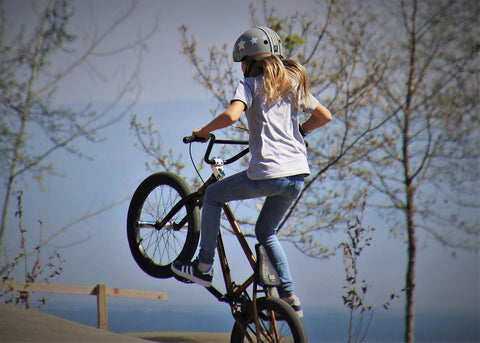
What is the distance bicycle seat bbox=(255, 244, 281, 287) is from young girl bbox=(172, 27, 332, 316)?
3.8 inches

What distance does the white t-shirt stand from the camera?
9.40ft

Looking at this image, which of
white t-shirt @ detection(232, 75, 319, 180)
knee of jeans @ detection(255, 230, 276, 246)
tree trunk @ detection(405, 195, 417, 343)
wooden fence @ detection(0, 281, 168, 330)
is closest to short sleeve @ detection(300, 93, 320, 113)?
white t-shirt @ detection(232, 75, 319, 180)

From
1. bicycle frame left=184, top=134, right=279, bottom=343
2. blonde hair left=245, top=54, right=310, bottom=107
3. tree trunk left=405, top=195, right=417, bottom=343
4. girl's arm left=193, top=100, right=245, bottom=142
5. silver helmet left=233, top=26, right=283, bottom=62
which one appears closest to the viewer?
girl's arm left=193, top=100, right=245, bottom=142

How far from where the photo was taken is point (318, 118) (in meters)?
3.31

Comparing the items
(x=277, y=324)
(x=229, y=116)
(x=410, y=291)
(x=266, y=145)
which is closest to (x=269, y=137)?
(x=266, y=145)

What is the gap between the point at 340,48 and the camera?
22.2ft

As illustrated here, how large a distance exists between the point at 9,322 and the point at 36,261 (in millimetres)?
2376

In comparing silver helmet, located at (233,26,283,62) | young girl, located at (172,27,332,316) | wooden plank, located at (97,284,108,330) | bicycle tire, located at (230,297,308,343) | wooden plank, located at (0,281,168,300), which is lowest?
bicycle tire, located at (230,297,308,343)

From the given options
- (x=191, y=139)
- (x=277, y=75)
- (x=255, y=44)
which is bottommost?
(x=191, y=139)

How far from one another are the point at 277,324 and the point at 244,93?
4.30 ft

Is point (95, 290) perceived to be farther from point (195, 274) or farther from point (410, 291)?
point (410, 291)

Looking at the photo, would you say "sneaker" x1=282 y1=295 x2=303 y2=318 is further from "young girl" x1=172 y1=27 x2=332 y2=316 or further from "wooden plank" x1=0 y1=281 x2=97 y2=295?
"wooden plank" x1=0 y1=281 x2=97 y2=295

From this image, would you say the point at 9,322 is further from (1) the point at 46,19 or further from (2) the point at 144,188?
(1) the point at 46,19

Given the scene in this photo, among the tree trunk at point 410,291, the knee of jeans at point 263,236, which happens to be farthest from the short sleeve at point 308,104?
the tree trunk at point 410,291
